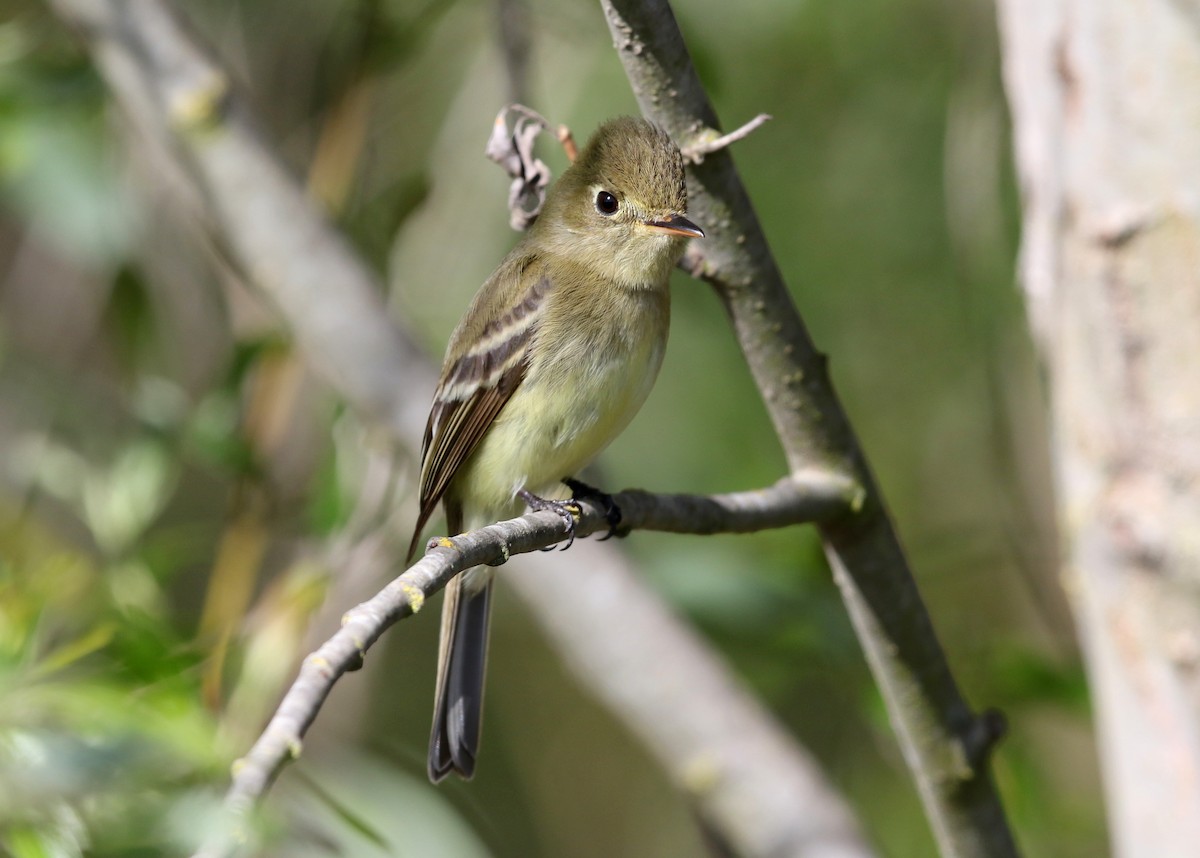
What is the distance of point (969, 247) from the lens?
11.6 ft

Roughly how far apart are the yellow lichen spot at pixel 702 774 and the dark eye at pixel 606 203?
3.79 ft

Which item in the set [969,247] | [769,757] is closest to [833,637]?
[769,757]

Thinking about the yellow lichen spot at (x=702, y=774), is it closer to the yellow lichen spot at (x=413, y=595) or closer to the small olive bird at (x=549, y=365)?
the small olive bird at (x=549, y=365)

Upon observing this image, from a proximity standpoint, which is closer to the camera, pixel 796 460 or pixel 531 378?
pixel 796 460

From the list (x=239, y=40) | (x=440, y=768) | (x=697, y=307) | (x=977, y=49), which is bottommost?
(x=440, y=768)

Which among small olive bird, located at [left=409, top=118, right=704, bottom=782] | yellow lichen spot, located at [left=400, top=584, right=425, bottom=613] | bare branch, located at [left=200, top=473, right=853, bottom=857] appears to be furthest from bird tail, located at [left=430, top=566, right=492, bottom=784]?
yellow lichen spot, located at [left=400, top=584, right=425, bottom=613]

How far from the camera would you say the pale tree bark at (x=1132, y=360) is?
1.93 meters

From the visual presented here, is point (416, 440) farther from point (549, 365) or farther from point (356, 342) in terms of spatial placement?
point (549, 365)

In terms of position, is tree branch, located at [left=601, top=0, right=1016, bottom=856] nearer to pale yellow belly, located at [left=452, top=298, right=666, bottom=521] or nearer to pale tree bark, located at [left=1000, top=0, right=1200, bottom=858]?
pale tree bark, located at [left=1000, top=0, right=1200, bottom=858]

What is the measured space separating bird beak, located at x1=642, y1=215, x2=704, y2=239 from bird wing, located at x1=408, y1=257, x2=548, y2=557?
314mm

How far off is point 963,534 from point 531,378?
149 centimetres

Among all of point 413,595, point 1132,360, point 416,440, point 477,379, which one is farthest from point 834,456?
point 416,440

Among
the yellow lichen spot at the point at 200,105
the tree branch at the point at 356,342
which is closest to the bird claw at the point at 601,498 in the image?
the tree branch at the point at 356,342

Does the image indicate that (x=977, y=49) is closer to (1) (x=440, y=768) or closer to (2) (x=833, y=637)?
(2) (x=833, y=637)
